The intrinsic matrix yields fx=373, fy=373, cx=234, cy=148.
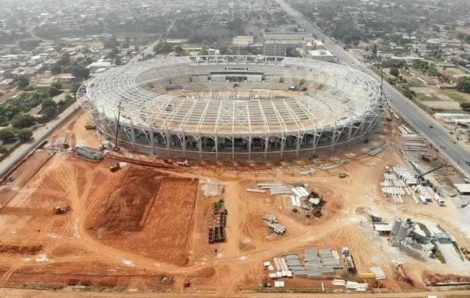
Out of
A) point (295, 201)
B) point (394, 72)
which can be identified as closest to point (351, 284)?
point (295, 201)

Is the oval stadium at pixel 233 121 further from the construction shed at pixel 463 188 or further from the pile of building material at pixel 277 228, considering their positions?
the construction shed at pixel 463 188

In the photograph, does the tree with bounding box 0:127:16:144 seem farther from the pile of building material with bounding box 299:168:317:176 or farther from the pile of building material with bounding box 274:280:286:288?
the pile of building material with bounding box 274:280:286:288

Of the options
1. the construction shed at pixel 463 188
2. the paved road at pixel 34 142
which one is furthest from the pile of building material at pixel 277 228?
the paved road at pixel 34 142

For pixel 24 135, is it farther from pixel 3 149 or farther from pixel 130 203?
pixel 130 203

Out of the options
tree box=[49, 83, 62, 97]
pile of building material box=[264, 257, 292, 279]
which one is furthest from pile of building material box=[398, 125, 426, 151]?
tree box=[49, 83, 62, 97]

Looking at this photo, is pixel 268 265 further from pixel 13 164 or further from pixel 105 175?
pixel 13 164

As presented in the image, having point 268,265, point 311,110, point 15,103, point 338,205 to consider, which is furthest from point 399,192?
point 15,103
